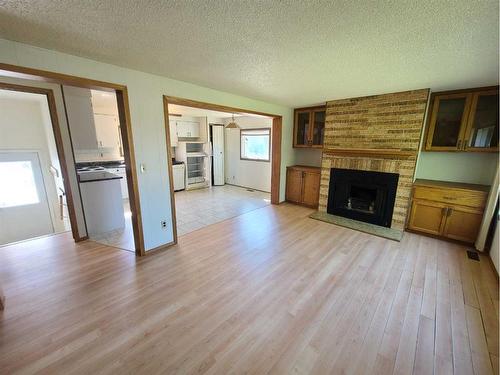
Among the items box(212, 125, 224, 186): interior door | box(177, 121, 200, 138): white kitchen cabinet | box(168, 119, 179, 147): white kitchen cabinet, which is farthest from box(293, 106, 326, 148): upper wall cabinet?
box(168, 119, 179, 147): white kitchen cabinet

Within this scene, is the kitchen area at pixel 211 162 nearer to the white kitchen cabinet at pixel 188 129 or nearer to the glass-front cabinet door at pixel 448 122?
the white kitchen cabinet at pixel 188 129

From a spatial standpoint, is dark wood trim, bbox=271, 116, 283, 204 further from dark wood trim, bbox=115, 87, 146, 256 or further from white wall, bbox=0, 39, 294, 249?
dark wood trim, bbox=115, 87, 146, 256

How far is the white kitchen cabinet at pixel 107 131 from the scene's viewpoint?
5188 millimetres

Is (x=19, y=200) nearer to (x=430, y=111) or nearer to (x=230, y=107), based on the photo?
(x=230, y=107)

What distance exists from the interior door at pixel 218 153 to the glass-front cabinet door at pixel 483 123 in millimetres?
5913

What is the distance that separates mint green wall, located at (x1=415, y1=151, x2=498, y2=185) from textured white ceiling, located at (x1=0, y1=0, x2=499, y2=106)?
136 cm

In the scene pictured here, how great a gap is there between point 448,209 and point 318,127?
266 centimetres

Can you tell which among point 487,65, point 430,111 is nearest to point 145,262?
point 487,65

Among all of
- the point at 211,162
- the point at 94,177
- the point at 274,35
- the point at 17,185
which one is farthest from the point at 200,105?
the point at 17,185

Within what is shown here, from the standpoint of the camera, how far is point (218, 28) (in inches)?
57.0

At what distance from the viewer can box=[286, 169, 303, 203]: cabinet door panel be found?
4.95 m

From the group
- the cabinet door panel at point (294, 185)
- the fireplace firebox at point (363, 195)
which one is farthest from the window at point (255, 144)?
the fireplace firebox at point (363, 195)

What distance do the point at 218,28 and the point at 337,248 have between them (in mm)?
2952

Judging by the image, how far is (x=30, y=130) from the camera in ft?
15.1
